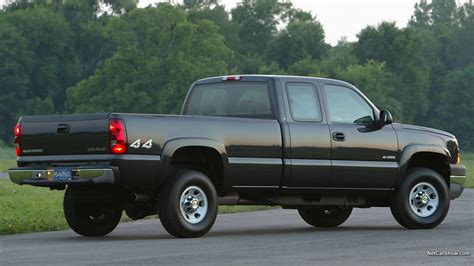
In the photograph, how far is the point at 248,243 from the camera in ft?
42.8

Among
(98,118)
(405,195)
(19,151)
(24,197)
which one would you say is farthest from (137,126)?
(24,197)

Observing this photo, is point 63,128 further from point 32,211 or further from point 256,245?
point 32,211

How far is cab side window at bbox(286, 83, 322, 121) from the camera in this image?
1489 centimetres

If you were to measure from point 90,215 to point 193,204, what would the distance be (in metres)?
1.60

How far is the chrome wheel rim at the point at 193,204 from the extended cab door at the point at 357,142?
1895mm

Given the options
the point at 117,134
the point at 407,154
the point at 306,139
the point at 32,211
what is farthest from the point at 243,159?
the point at 32,211

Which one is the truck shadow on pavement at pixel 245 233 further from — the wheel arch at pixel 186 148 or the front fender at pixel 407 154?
the wheel arch at pixel 186 148

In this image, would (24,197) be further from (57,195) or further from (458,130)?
(458,130)

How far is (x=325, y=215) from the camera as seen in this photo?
1638cm

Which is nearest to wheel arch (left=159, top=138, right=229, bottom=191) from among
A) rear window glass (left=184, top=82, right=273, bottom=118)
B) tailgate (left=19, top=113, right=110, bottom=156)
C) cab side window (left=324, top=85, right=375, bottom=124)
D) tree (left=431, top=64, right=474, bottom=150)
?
tailgate (left=19, top=113, right=110, bottom=156)

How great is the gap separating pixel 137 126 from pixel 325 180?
9.09 ft

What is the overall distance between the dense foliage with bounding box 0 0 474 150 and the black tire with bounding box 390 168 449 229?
75.0 meters

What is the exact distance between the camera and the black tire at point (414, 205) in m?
15.5

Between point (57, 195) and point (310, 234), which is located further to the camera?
point (57, 195)
